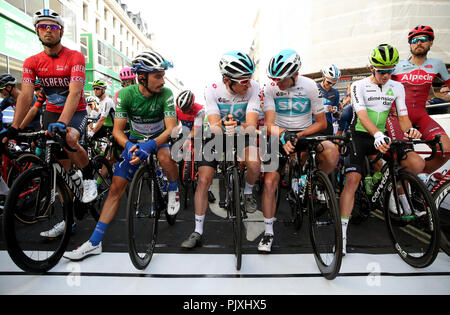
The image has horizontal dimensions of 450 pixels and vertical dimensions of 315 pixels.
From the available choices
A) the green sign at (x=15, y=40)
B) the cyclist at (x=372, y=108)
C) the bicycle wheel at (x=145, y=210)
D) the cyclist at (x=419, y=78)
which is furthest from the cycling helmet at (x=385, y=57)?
the green sign at (x=15, y=40)

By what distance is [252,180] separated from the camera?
313 cm

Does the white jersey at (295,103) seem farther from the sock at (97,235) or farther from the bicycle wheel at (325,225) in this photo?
the sock at (97,235)

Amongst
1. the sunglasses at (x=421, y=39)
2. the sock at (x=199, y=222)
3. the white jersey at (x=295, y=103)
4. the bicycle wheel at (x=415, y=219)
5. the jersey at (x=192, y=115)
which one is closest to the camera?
the bicycle wheel at (x=415, y=219)

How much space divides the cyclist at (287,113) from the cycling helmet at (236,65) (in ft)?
1.24

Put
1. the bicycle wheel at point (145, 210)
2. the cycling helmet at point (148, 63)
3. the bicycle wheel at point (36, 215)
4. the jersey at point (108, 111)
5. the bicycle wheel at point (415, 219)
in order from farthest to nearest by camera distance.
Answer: the jersey at point (108, 111), the cycling helmet at point (148, 63), the bicycle wheel at point (145, 210), the bicycle wheel at point (415, 219), the bicycle wheel at point (36, 215)

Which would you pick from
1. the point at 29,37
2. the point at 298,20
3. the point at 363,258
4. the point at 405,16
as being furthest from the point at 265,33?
the point at 363,258

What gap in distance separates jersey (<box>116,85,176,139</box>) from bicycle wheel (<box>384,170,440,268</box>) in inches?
99.4

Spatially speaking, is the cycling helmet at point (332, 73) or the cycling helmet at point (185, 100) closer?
the cycling helmet at point (185, 100)

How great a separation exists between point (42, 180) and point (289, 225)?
3.00 metres

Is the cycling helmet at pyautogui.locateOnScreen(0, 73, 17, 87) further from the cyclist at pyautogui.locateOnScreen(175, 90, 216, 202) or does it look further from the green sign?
the green sign

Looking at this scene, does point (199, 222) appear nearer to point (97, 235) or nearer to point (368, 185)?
point (97, 235)

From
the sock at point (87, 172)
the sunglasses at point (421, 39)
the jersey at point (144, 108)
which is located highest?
the sunglasses at point (421, 39)

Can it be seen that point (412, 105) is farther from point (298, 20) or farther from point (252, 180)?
point (298, 20)

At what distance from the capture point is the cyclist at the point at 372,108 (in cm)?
291
